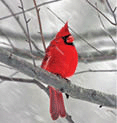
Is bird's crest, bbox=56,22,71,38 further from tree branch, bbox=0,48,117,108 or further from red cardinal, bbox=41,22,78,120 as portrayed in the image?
tree branch, bbox=0,48,117,108

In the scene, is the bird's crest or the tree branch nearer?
the tree branch

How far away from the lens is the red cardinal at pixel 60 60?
0.67 m

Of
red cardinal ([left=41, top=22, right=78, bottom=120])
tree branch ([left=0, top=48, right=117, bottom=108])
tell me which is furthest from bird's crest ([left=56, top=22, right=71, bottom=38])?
tree branch ([left=0, top=48, right=117, bottom=108])

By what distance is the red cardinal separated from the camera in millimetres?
671

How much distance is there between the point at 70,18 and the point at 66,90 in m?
0.28

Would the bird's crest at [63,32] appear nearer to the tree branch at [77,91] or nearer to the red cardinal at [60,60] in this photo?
the red cardinal at [60,60]

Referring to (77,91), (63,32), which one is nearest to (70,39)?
(63,32)

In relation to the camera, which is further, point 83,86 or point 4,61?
point 83,86

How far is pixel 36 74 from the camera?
0.59 metres

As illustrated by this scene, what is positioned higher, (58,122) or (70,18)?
(70,18)

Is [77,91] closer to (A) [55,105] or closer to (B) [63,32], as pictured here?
(A) [55,105]

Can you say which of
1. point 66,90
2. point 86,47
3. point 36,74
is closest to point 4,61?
point 36,74

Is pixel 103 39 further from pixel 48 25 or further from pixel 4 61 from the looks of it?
pixel 4 61

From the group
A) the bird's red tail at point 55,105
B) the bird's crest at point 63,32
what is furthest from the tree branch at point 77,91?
the bird's crest at point 63,32
